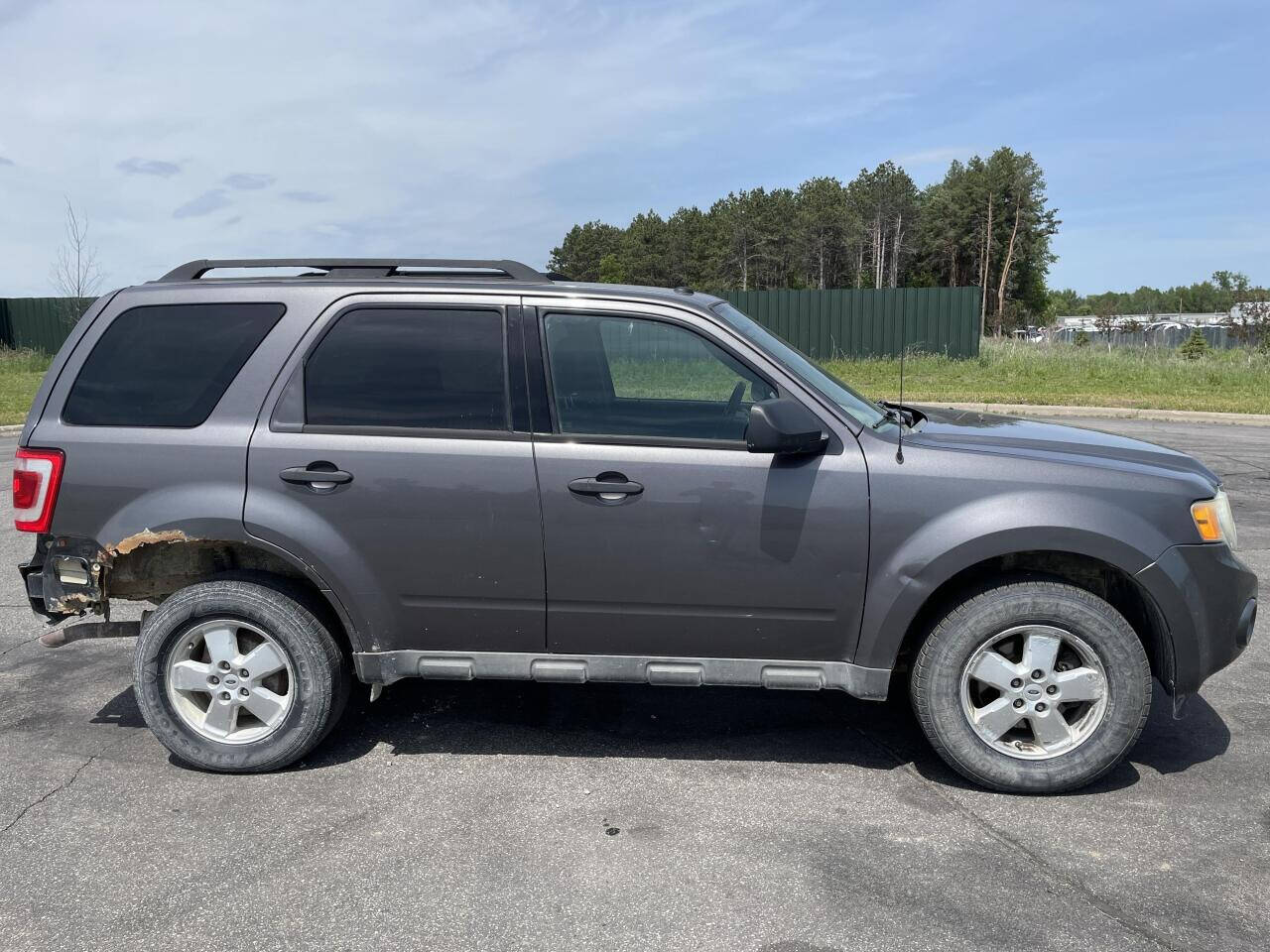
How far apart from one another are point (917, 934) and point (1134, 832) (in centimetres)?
111

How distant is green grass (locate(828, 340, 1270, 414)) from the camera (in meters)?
18.4

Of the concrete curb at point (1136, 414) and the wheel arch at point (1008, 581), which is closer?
the wheel arch at point (1008, 581)

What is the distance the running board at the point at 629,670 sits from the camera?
3.86 metres

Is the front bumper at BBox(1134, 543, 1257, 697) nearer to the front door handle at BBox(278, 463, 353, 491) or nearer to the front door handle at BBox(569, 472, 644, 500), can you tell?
the front door handle at BBox(569, 472, 644, 500)

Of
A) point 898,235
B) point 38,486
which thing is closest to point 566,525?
point 38,486

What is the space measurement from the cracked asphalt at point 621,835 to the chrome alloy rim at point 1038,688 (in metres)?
0.25

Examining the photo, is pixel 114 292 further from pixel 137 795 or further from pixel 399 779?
pixel 399 779

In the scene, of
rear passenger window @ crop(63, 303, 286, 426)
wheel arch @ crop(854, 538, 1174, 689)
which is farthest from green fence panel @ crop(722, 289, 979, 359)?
rear passenger window @ crop(63, 303, 286, 426)

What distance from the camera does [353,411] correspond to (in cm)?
398

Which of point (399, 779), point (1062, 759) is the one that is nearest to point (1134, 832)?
point (1062, 759)

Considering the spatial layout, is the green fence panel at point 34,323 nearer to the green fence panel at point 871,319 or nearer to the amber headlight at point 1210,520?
the green fence panel at point 871,319

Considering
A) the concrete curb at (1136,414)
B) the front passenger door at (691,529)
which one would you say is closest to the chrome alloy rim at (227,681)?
the front passenger door at (691,529)

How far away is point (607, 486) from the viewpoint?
3.78 metres

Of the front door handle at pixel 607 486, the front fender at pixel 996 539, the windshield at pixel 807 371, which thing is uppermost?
the windshield at pixel 807 371
